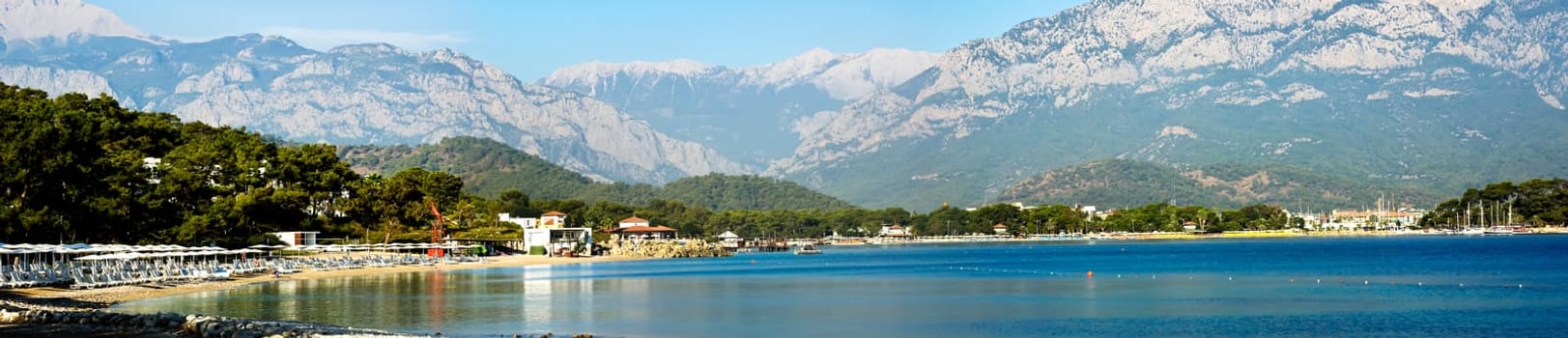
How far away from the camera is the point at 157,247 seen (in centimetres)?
6094

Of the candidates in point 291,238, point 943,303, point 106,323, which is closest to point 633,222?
point 291,238

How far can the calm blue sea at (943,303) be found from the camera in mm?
40438

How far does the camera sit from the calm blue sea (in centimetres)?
4044

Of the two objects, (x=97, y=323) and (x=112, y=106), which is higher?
(x=112, y=106)

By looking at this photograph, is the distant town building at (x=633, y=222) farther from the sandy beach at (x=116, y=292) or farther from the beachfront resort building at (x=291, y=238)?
the sandy beach at (x=116, y=292)

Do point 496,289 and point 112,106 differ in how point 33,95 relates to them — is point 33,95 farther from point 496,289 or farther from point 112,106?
point 496,289

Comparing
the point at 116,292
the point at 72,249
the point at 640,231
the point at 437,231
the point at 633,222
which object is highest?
the point at 633,222

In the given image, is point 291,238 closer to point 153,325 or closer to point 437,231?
point 437,231

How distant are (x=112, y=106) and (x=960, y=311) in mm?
67272

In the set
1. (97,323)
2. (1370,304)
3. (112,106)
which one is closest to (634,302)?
(97,323)

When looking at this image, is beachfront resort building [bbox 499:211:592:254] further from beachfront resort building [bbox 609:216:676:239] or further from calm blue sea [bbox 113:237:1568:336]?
calm blue sea [bbox 113:237:1568:336]

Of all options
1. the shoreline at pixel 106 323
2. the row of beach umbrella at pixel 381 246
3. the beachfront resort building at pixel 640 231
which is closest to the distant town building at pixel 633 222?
the beachfront resort building at pixel 640 231

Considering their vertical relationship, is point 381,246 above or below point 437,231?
below

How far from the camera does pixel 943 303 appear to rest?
52219mm
